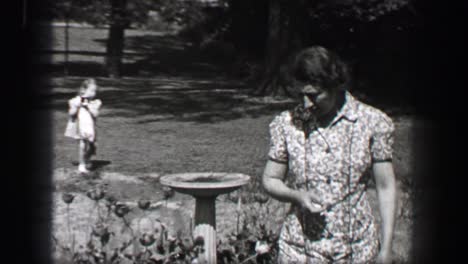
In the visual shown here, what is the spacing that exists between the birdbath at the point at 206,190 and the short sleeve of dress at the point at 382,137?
1.09 metres

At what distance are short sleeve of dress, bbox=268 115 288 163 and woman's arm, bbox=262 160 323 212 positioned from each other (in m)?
0.02

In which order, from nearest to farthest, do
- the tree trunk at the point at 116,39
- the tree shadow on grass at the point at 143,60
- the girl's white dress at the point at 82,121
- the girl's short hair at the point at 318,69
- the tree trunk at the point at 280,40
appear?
the girl's short hair at the point at 318,69, the tree trunk at the point at 116,39, the tree shadow on grass at the point at 143,60, the girl's white dress at the point at 82,121, the tree trunk at the point at 280,40

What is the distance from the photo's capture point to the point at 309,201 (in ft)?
7.11

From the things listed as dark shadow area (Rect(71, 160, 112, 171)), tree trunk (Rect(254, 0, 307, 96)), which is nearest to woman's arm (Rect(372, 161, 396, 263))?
dark shadow area (Rect(71, 160, 112, 171))

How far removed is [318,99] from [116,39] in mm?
3093

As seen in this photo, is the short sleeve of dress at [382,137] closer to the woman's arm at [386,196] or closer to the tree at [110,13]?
the woman's arm at [386,196]

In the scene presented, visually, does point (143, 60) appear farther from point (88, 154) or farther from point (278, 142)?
point (278, 142)

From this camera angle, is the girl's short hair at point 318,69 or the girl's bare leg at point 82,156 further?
the girl's bare leg at point 82,156

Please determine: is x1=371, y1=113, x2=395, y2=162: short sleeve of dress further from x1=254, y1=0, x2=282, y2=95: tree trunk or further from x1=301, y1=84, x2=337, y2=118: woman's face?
x1=254, y1=0, x2=282, y2=95: tree trunk

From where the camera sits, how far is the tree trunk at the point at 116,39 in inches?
182

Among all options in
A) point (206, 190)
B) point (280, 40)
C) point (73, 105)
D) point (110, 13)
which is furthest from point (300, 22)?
point (206, 190)

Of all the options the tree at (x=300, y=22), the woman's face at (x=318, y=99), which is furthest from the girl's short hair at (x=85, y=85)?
the woman's face at (x=318, y=99)
